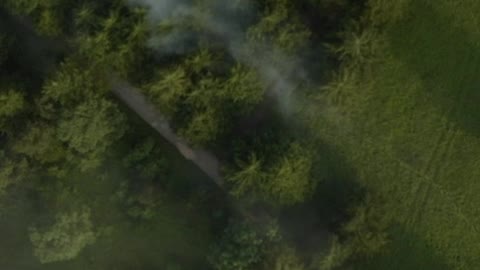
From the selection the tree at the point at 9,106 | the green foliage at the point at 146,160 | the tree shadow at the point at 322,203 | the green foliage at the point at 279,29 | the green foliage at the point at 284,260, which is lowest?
the green foliage at the point at 284,260

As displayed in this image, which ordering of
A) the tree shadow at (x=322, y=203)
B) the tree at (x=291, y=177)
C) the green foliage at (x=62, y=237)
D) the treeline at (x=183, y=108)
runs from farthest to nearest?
the tree shadow at (x=322, y=203) → the green foliage at (x=62, y=237) → the treeline at (x=183, y=108) → the tree at (x=291, y=177)

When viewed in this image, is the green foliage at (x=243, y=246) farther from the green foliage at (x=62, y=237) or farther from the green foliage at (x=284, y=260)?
the green foliage at (x=62, y=237)

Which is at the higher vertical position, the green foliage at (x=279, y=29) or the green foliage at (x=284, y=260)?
the green foliage at (x=279, y=29)

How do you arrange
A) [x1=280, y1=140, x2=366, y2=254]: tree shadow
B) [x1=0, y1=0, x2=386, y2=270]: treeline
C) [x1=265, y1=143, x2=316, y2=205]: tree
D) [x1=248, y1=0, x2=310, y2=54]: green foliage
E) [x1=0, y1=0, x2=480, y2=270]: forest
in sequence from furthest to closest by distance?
[x1=280, y1=140, x2=366, y2=254]: tree shadow, [x1=0, y1=0, x2=480, y2=270]: forest, [x1=0, y1=0, x2=386, y2=270]: treeline, [x1=248, y1=0, x2=310, y2=54]: green foliage, [x1=265, y1=143, x2=316, y2=205]: tree

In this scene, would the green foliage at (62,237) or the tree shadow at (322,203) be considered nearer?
the green foliage at (62,237)

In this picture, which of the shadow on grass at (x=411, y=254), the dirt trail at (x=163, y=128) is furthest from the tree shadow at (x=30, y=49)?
the shadow on grass at (x=411, y=254)

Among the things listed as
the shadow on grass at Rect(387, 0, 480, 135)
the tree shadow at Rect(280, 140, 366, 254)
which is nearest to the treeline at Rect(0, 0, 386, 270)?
the tree shadow at Rect(280, 140, 366, 254)

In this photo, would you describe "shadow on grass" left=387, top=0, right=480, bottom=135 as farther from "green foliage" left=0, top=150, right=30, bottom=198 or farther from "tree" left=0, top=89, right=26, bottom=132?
"green foliage" left=0, top=150, right=30, bottom=198

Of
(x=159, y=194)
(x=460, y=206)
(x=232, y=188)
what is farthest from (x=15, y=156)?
(x=460, y=206)
